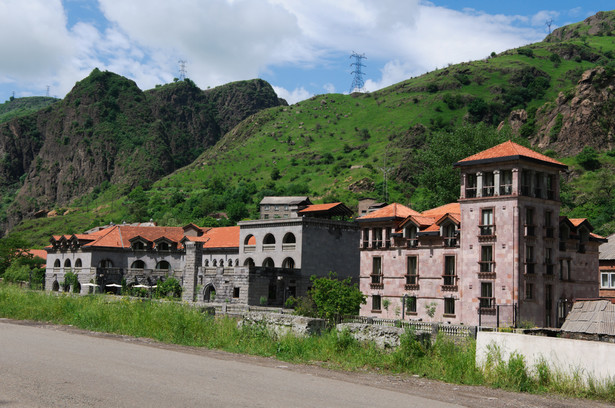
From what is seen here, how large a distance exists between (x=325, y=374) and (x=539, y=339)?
6104 mm

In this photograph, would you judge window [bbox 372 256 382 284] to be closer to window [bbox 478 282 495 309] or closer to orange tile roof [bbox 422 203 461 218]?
orange tile roof [bbox 422 203 461 218]

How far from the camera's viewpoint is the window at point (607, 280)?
56728 mm

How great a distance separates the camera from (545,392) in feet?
54.9

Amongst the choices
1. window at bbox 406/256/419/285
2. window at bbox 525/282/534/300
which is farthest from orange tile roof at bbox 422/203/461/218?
window at bbox 525/282/534/300

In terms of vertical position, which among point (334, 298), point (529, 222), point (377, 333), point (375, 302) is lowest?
point (375, 302)

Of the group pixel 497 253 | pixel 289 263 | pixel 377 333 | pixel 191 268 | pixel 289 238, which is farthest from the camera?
pixel 191 268

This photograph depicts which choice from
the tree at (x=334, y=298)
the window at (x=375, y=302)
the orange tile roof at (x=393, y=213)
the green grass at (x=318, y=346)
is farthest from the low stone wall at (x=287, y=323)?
the orange tile roof at (x=393, y=213)

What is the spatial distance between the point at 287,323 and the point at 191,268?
48.5 metres

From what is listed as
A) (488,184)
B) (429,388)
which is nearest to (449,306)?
(488,184)

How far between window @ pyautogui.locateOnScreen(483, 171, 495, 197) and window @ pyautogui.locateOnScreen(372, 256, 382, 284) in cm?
1120

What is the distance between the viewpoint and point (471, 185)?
160ft

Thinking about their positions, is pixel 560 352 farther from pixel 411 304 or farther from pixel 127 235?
pixel 127 235

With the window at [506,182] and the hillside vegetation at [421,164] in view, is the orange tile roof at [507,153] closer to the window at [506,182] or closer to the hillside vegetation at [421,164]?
the window at [506,182]

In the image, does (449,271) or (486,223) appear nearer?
(486,223)
